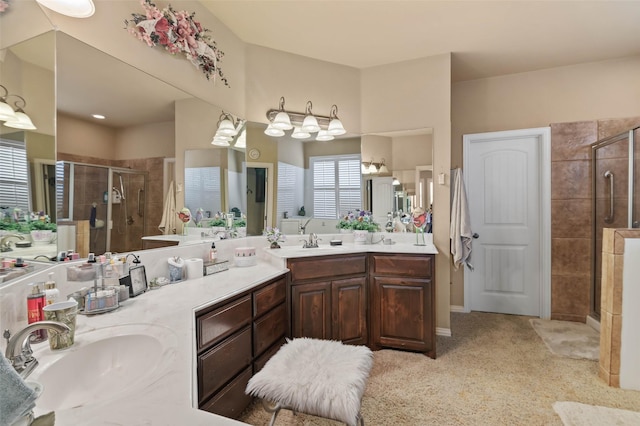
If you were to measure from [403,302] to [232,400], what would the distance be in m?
1.47

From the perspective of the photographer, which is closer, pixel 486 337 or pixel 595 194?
pixel 486 337

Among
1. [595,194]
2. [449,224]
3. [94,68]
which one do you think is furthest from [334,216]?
[595,194]

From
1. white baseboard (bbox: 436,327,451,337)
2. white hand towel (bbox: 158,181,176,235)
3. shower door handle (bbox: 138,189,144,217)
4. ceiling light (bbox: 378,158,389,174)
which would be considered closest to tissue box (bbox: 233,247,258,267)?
white hand towel (bbox: 158,181,176,235)

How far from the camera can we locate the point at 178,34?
202cm

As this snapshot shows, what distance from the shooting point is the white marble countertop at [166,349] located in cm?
62

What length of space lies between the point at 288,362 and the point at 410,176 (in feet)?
7.25

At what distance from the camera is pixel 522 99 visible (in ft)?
11.2

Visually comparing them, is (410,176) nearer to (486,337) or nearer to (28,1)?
(486,337)

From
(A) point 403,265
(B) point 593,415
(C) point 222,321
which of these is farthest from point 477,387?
(C) point 222,321

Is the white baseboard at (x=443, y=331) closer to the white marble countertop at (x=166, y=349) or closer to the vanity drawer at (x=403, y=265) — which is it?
the vanity drawer at (x=403, y=265)

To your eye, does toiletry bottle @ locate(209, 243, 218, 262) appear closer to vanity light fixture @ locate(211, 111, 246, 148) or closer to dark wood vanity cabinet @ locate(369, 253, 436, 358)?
vanity light fixture @ locate(211, 111, 246, 148)

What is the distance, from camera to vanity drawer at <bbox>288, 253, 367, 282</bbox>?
7.68 feet

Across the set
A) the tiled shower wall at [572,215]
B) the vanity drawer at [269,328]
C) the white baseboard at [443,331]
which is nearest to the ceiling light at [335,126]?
the vanity drawer at [269,328]

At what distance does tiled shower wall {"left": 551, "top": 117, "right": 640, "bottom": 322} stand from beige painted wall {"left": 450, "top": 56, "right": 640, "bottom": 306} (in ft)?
0.53
